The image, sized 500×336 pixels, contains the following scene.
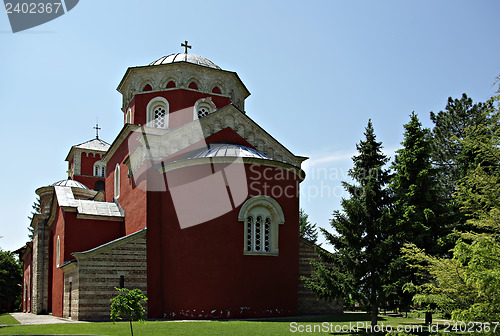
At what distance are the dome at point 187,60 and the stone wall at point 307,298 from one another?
31.9 feet

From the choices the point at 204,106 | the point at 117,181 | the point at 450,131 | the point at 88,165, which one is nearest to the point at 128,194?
the point at 117,181

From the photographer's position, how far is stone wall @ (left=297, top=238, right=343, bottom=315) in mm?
18766

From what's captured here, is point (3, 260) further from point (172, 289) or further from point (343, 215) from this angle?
point (343, 215)

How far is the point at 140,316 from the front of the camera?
10.3 metres

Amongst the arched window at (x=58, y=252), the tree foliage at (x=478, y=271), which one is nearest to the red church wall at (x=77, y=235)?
the arched window at (x=58, y=252)

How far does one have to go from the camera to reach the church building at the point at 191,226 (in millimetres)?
16406

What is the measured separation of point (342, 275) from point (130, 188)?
10347 mm

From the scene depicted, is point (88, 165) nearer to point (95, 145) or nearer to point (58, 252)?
point (95, 145)

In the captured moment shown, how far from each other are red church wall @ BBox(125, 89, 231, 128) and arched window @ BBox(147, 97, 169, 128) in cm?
18

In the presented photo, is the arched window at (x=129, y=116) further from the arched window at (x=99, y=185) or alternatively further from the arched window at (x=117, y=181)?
the arched window at (x=99, y=185)

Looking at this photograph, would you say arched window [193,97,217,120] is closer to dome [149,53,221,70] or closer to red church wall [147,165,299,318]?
dome [149,53,221,70]

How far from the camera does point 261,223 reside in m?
17.5

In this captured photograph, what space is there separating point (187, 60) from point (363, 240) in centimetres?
1331

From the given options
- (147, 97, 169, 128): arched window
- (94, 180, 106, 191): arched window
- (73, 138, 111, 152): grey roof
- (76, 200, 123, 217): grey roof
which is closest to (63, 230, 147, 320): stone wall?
(76, 200, 123, 217): grey roof
